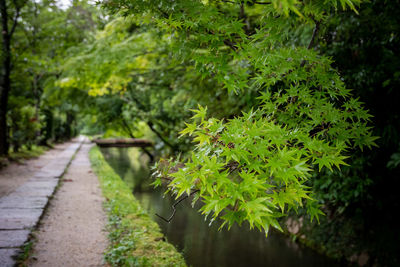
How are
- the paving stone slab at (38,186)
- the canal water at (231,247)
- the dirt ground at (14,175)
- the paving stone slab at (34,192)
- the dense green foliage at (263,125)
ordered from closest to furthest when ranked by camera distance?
the dense green foliage at (263,125) < the canal water at (231,247) < the paving stone slab at (34,192) < the paving stone slab at (38,186) < the dirt ground at (14,175)

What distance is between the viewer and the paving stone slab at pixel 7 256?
9.42 feet

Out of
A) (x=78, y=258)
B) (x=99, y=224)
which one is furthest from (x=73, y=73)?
(x=78, y=258)

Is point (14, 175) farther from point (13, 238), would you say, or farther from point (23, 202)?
point (13, 238)

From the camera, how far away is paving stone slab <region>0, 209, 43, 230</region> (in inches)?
155

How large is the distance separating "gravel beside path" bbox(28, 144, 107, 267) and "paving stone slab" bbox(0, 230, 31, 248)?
16 centimetres

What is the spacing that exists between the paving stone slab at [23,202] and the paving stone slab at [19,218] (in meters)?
0.25

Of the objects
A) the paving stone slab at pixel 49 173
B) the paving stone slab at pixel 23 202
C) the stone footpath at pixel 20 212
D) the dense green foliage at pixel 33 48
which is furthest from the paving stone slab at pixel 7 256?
the dense green foliage at pixel 33 48

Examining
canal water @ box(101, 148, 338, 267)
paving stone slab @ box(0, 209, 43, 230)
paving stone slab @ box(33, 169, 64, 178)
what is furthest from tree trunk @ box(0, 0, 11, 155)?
canal water @ box(101, 148, 338, 267)

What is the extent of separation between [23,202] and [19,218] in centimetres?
99

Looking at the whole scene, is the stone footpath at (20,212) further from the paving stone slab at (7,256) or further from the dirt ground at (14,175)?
the dirt ground at (14,175)

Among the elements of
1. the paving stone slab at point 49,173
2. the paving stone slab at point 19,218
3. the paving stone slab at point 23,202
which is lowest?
the paving stone slab at point 49,173

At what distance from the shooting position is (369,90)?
3.98 m

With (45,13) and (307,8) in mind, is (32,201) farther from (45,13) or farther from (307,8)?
(45,13)

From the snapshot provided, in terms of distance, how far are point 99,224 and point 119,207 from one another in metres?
0.99
